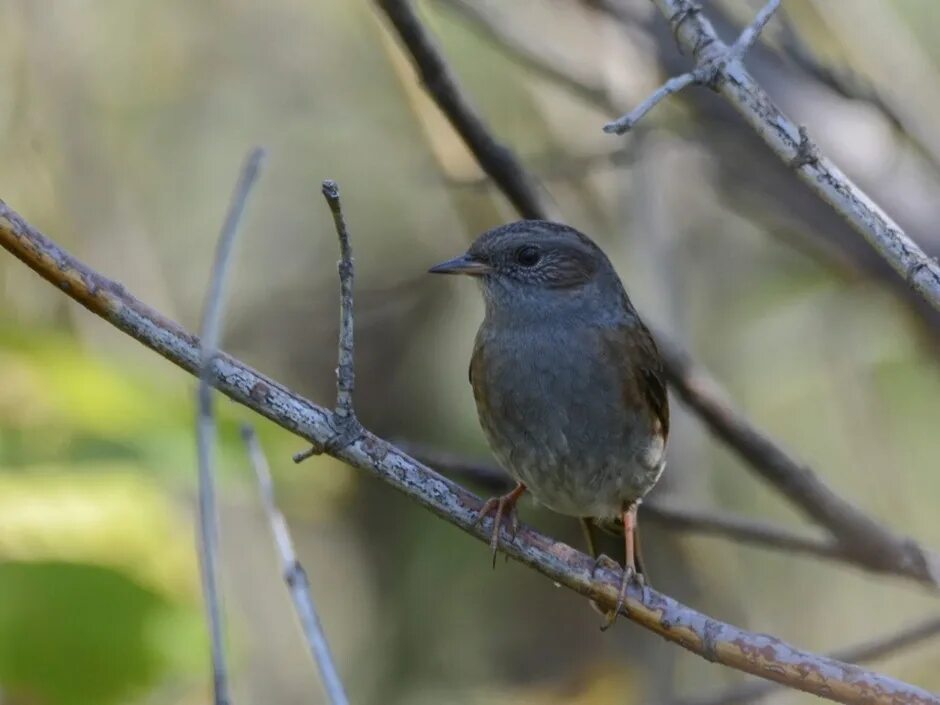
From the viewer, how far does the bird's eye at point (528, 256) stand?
4668 millimetres

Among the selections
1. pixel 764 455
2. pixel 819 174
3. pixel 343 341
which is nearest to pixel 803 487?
pixel 764 455

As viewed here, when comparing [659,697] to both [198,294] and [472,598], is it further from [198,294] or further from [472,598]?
[198,294]

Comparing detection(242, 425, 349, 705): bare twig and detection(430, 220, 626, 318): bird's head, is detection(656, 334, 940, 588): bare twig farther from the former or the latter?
detection(242, 425, 349, 705): bare twig

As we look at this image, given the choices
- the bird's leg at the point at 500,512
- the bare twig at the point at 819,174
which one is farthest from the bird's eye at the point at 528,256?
the bare twig at the point at 819,174

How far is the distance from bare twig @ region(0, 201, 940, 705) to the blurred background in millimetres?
775

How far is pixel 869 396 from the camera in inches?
227

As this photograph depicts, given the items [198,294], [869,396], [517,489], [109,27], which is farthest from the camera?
[198,294]

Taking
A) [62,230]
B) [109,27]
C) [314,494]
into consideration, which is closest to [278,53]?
[109,27]

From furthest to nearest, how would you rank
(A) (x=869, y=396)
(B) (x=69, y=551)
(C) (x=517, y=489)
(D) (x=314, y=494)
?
(A) (x=869, y=396), (D) (x=314, y=494), (C) (x=517, y=489), (B) (x=69, y=551)

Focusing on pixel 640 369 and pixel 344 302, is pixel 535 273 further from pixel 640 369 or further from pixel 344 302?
pixel 344 302

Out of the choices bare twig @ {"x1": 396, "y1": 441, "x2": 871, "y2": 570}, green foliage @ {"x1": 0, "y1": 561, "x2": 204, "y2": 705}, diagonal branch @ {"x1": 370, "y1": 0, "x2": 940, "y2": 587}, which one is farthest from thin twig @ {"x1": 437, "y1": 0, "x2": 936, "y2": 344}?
green foliage @ {"x1": 0, "y1": 561, "x2": 204, "y2": 705}

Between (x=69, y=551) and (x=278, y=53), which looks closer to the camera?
(x=69, y=551)

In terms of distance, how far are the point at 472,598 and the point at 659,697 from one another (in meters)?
1.78

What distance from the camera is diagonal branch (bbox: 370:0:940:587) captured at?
12.4 feet
